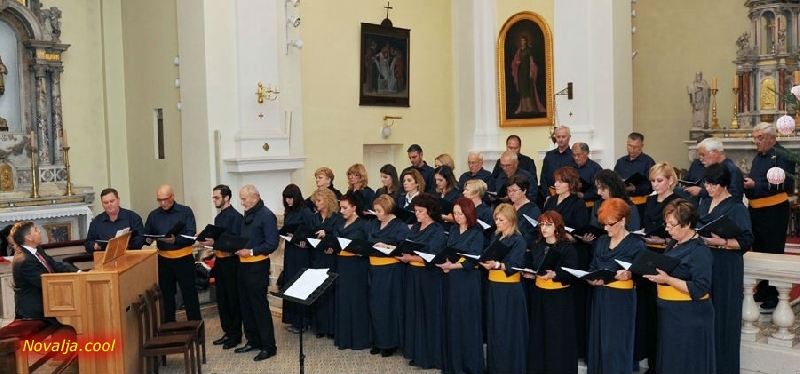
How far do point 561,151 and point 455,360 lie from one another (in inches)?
159

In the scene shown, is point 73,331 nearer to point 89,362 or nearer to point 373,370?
point 89,362

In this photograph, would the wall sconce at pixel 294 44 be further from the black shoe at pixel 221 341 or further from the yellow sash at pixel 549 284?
the yellow sash at pixel 549 284

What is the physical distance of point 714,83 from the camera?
13.0 meters

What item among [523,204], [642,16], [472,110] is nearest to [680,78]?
[642,16]

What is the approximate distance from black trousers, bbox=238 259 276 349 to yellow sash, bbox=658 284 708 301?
394cm

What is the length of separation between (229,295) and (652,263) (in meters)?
4.55

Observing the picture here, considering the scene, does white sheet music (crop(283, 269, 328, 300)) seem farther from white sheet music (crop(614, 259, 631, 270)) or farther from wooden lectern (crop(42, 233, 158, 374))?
white sheet music (crop(614, 259, 631, 270))

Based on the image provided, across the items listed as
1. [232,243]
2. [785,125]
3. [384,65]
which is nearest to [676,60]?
[384,65]

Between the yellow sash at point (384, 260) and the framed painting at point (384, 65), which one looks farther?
the framed painting at point (384, 65)

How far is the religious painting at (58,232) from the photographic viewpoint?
1151cm

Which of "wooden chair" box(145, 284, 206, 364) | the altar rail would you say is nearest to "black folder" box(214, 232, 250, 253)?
"wooden chair" box(145, 284, 206, 364)

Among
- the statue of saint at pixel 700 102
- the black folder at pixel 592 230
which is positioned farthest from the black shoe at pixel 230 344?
the statue of saint at pixel 700 102

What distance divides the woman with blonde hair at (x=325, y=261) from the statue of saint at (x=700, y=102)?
26.4ft

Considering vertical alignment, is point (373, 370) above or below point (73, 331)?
below
